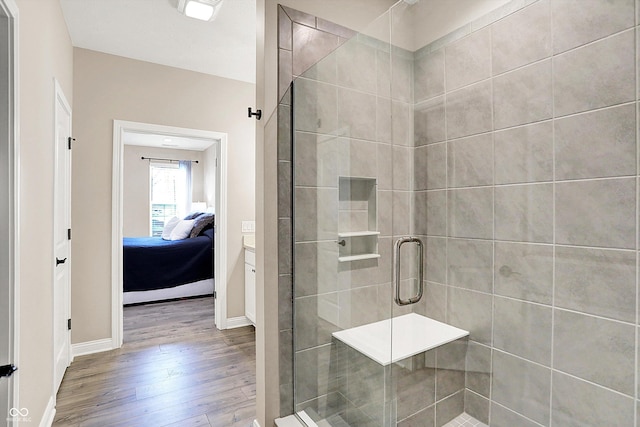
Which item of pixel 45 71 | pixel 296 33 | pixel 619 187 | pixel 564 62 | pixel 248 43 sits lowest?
pixel 619 187

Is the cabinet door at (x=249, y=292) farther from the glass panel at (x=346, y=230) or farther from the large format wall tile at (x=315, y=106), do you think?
the large format wall tile at (x=315, y=106)

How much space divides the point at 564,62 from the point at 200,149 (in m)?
7.02

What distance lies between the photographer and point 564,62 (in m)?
1.46

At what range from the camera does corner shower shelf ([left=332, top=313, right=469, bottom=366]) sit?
1.41 meters

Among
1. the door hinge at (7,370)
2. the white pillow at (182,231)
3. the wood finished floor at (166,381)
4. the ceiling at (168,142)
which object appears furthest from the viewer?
the ceiling at (168,142)

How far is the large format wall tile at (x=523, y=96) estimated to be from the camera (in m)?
1.54

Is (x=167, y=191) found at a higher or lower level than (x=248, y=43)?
lower

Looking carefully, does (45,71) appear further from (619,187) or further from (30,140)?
(619,187)

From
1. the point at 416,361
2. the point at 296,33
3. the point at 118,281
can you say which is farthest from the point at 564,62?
the point at 118,281

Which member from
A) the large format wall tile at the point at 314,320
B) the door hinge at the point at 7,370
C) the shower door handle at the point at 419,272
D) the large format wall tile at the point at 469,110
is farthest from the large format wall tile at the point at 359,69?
the door hinge at the point at 7,370

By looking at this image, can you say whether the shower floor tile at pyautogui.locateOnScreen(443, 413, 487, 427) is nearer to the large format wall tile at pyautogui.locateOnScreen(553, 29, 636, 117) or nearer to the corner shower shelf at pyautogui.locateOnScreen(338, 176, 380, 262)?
the corner shower shelf at pyautogui.locateOnScreen(338, 176, 380, 262)

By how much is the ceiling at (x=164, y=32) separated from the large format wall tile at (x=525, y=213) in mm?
2205

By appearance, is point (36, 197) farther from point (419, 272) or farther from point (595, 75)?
point (595, 75)

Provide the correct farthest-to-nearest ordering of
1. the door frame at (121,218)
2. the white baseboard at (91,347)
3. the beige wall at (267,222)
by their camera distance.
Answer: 1. the door frame at (121,218)
2. the white baseboard at (91,347)
3. the beige wall at (267,222)
